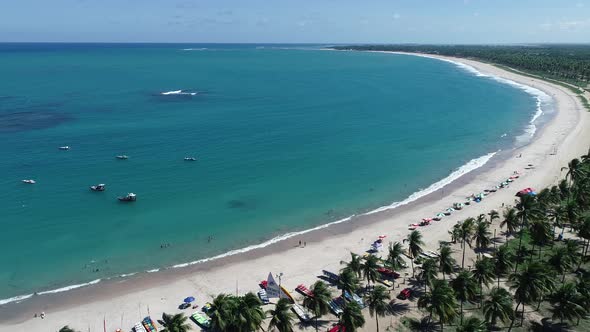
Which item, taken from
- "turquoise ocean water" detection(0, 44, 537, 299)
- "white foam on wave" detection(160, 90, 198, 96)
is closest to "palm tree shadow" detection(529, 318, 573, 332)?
"turquoise ocean water" detection(0, 44, 537, 299)

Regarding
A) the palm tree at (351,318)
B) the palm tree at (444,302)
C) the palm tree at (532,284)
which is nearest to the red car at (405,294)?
the palm tree at (444,302)

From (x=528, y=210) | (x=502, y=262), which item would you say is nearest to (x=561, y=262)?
(x=502, y=262)

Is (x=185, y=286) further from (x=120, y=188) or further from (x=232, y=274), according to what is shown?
(x=120, y=188)

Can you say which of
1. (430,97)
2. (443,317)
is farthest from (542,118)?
(443,317)

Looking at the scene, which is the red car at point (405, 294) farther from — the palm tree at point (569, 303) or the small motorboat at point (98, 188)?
the small motorboat at point (98, 188)

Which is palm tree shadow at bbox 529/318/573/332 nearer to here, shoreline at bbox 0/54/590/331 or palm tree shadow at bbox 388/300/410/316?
palm tree shadow at bbox 388/300/410/316

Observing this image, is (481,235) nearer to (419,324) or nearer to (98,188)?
(419,324)
